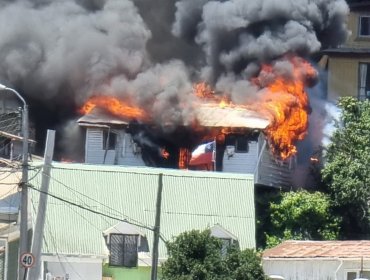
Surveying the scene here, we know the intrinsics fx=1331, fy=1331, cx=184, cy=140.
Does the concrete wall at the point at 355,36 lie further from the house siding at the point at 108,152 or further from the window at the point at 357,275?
the window at the point at 357,275

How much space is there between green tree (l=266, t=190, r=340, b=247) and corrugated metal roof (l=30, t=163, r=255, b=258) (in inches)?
83.0

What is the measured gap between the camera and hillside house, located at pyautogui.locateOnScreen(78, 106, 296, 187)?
57.9 m

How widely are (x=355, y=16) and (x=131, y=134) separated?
40.7ft

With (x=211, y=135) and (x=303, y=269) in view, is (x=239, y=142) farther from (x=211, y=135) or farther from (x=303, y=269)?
(x=303, y=269)

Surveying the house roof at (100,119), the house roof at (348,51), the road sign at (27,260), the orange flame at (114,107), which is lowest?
the road sign at (27,260)

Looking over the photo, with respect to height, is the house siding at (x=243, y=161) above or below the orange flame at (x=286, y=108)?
below

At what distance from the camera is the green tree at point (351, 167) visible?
5391cm

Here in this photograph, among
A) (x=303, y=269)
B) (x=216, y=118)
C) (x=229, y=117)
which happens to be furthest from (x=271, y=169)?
(x=303, y=269)

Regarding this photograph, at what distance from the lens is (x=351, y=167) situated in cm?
5406

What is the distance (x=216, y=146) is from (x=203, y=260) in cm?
1972

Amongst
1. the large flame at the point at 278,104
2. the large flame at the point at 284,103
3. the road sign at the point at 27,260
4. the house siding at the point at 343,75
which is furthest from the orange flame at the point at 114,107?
the road sign at the point at 27,260

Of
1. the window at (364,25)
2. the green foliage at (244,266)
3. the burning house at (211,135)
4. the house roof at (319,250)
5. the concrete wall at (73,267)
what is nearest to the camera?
the green foliage at (244,266)

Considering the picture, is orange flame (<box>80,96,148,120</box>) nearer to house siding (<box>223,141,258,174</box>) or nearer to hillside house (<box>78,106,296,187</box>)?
hillside house (<box>78,106,296,187</box>)

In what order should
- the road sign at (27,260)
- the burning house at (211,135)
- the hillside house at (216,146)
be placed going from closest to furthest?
the road sign at (27,260), the hillside house at (216,146), the burning house at (211,135)
